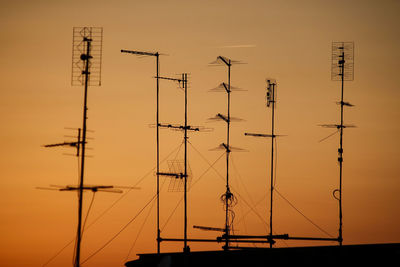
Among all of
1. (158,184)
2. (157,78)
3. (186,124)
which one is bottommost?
(158,184)

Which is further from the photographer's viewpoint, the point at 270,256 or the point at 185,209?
the point at 185,209

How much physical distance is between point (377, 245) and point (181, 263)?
1095 cm

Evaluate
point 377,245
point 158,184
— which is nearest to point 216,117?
point 158,184

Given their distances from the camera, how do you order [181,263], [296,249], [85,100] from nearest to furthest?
[85,100] < [181,263] < [296,249]

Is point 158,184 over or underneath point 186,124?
underneath

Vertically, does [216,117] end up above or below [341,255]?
above

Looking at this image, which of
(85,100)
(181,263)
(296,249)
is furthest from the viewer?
(296,249)

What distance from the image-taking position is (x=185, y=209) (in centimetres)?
3816

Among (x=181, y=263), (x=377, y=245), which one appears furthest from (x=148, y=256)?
(x=377, y=245)

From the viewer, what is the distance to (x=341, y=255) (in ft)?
119

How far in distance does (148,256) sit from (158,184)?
366 centimetres

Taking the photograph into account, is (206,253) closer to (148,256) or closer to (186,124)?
(148,256)

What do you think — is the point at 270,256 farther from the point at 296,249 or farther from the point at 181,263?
the point at 181,263

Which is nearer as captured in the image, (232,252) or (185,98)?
(232,252)
